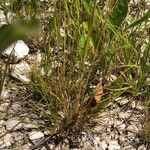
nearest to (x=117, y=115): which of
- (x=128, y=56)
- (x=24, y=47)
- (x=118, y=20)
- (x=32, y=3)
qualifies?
(x=128, y=56)

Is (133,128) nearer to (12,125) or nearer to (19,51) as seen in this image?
(12,125)

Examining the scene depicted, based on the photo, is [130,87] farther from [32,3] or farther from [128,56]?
[32,3]

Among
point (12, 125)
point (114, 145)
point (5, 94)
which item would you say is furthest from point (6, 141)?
point (114, 145)

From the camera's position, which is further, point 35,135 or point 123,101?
point 123,101

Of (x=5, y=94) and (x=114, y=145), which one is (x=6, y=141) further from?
(x=114, y=145)

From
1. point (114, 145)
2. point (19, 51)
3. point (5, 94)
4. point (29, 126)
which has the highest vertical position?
point (19, 51)

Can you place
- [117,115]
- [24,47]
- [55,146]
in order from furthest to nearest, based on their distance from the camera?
[24,47] → [117,115] → [55,146]

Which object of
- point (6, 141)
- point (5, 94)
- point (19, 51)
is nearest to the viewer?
point (6, 141)

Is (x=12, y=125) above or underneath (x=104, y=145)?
above

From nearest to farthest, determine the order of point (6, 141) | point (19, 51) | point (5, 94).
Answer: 1. point (6, 141)
2. point (5, 94)
3. point (19, 51)
